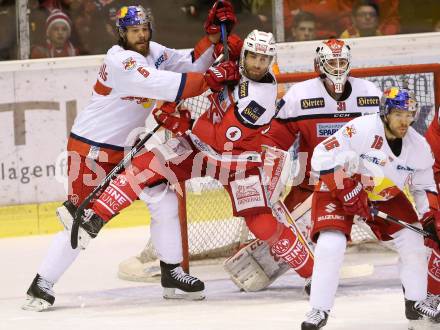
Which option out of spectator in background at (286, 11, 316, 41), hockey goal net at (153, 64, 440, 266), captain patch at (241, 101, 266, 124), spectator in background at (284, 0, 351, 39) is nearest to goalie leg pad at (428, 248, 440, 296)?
captain patch at (241, 101, 266, 124)

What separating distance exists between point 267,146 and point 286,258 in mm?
622

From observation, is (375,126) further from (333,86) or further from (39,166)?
(39,166)

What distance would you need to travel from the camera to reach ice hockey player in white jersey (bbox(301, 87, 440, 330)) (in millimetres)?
5000

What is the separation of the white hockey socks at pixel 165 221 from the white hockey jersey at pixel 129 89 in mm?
302

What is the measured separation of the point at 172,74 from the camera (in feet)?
19.2

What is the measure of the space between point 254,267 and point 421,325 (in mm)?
1270

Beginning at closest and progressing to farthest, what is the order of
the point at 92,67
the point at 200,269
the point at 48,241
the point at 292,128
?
the point at 292,128 < the point at 200,269 < the point at 48,241 < the point at 92,67

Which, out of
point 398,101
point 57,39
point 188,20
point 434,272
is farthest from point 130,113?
point 188,20

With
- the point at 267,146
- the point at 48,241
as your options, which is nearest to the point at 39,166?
the point at 48,241

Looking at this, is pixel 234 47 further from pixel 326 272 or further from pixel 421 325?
pixel 421 325

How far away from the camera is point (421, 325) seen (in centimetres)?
513

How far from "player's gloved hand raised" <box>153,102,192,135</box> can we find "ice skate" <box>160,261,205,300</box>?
62 centimetres

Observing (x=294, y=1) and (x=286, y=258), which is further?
(x=294, y=1)

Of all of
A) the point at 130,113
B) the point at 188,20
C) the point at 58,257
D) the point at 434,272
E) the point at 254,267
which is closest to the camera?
the point at 434,272
